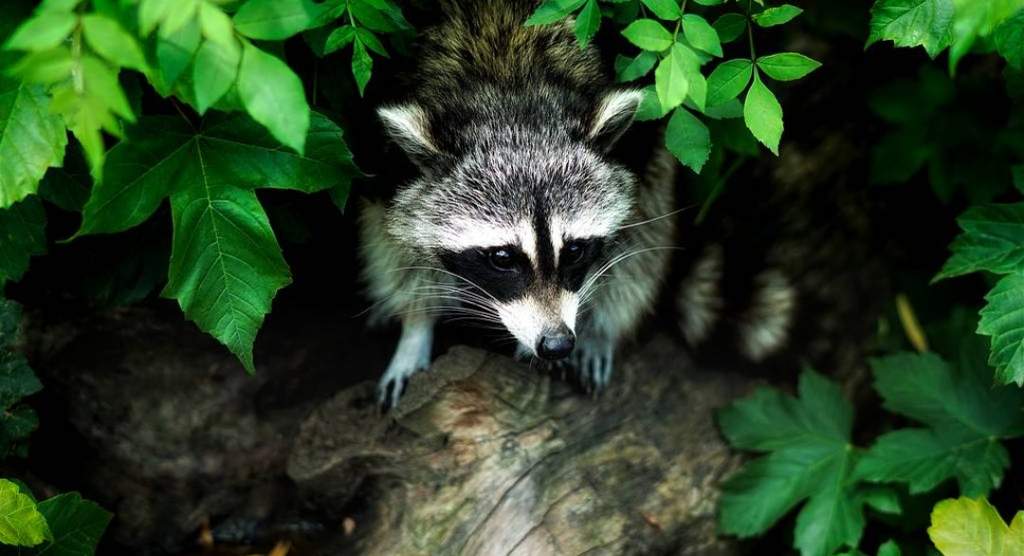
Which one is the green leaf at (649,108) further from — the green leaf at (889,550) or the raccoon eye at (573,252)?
the green leaf at (889,550)

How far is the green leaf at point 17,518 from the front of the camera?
216 centimetres

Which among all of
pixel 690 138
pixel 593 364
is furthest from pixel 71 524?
pixel 690 138

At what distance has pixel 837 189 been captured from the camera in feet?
12.0

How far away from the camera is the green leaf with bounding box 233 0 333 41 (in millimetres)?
1849

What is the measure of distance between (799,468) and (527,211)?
3.67ft

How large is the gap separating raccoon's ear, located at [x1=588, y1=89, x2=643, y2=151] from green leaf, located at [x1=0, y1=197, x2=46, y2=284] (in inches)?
51.3

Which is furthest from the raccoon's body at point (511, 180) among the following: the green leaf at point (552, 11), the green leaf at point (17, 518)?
the green leaf at point (17, 518)

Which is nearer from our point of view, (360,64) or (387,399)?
(360,64)

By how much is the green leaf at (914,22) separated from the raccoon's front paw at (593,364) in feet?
4.28

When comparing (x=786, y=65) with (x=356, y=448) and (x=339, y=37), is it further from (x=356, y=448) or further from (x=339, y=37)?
(x=356, y=448)

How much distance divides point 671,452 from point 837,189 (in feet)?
3.85

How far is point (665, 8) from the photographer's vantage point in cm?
214

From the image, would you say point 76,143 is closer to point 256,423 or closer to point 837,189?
point 256,423

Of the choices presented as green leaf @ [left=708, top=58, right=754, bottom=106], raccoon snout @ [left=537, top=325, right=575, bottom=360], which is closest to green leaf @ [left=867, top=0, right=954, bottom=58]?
green leaf @ [left=708, top=58, right=754, bottom=106]
